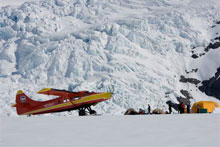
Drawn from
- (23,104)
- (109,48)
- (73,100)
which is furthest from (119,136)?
(109,48)

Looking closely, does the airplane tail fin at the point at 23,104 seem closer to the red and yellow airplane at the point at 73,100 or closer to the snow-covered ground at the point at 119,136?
the red and yellow airplane at the point at 73,100

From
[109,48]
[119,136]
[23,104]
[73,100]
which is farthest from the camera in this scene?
[109,48]

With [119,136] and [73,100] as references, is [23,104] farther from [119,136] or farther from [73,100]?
[119,136]

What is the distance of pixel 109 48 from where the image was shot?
13375 centimetres

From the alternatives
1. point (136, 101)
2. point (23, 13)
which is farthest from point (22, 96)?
point (23, 13)

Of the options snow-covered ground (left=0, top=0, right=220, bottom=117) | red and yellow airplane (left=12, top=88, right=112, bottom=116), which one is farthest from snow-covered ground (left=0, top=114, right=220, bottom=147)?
snow-covered ground (left=0, top=0, right=220, bottom=117)

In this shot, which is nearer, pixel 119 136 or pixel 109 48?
pixel 119 136

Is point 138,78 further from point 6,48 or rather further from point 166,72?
point 6,48

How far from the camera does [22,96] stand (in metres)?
39.6

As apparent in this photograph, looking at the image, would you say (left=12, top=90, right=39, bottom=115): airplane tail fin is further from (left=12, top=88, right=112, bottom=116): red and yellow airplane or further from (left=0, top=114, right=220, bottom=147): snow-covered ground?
(left=0, top=114, right=220, bottom=147): snow-covered ground

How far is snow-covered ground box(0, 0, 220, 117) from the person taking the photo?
4633 inches

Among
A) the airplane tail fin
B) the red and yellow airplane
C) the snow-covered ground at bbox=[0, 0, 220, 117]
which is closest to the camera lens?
the red and yellow airplane

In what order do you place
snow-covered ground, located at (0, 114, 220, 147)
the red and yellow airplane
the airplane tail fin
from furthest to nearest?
the airplane tail fin → the red and yellow airplane → snow-covered ground, located at (0, 114, 220, 147)

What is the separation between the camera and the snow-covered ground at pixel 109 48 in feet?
386
